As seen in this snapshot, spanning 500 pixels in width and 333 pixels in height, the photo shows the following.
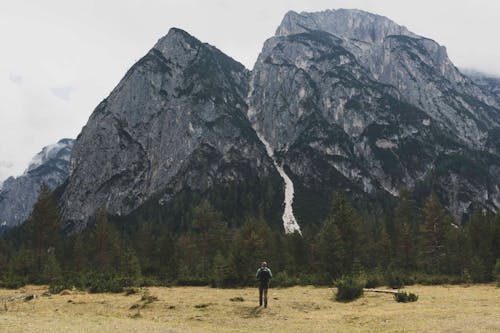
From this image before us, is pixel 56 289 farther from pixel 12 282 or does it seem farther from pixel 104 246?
pixel 104 246

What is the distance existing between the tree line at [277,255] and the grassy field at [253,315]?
10781mm

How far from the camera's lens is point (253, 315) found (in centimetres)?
2527

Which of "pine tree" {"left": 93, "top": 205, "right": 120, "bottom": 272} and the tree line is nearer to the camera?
the tree line

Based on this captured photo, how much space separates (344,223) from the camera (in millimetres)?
62250

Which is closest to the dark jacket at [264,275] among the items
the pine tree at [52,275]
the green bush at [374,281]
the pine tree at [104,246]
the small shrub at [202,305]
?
the small shrub at [202,305]

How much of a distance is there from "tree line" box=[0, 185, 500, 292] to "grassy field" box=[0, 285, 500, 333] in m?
10.8

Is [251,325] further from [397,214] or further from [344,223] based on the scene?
[397,214]

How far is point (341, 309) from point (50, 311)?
701 inches

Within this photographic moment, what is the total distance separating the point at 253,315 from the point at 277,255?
65.3 meters

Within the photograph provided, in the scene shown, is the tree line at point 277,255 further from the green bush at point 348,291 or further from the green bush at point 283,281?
the green bush at point 348,291

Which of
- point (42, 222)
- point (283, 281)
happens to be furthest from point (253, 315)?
point (42, 222)

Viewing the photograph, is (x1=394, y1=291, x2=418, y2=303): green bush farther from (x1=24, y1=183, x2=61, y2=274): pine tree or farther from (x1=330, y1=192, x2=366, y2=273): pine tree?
(x1=24, y1=183, x2=61, y2=274): pine tree

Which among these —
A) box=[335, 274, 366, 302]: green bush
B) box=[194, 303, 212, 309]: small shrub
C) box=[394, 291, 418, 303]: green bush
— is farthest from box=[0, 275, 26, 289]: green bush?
box=[394, 291, 418, 303]: green bush

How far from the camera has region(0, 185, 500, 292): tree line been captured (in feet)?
156
